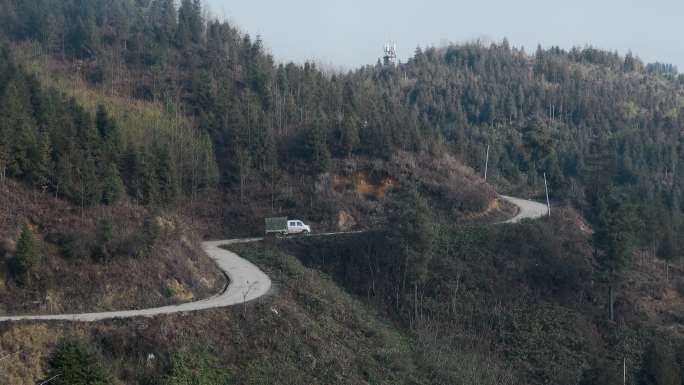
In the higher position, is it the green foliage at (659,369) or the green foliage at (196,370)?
the green foliage at (196,370)

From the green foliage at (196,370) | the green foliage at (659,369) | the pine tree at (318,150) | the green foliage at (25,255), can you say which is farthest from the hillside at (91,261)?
the green foliage at (659,369)

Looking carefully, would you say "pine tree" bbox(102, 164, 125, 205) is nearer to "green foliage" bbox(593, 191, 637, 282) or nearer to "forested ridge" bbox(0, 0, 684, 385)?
"forested ridge" bbox(0, 0, 684, 385)

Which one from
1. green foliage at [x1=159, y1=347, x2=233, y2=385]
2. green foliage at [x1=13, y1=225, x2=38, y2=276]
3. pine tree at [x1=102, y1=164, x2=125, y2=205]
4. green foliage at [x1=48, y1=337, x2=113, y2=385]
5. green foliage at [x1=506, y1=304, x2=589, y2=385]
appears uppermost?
pine tree at [x1=102, y1=164, x2=125, y2=205]

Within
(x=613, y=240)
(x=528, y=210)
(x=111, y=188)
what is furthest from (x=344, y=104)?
(x=111, y=188)

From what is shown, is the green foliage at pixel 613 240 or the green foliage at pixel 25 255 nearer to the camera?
the green foliage at pixel 25 255

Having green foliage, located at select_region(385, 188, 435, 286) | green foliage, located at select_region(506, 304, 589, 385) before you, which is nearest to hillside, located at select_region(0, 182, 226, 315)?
green foliage, located at select_region(385, 188, 435, 286)

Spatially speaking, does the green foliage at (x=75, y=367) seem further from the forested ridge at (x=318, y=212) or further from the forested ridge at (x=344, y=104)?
the forested ridge at (x=344, y=104)

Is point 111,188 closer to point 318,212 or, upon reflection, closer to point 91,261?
point 91,261
